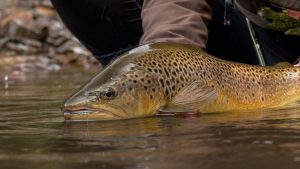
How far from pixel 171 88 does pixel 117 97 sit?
0.18m

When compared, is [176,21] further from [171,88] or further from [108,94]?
[108,94]

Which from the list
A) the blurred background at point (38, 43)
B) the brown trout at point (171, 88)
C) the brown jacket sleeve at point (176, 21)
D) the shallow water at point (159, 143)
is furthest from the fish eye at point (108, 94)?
the blurred background at point (38, 43)

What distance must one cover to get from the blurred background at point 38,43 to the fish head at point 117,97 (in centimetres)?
935

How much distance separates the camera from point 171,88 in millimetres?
2039

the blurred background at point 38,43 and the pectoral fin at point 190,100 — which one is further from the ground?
the blurred background at point 38,43

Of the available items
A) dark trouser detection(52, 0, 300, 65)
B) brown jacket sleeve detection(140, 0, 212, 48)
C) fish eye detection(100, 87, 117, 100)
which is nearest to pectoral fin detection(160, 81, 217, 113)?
fish eye detection(100, 87, 117, 100)

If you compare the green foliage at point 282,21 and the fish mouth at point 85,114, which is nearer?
the fish mouth at point 85,114

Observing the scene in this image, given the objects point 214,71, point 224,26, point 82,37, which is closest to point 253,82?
point 214,71

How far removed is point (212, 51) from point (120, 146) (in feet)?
5.66

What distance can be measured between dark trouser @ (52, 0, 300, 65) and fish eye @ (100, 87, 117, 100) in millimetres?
1128

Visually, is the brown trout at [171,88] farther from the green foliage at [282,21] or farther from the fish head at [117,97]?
the green foliage at [282,21]

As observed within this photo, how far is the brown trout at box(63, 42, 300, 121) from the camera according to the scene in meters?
1.97

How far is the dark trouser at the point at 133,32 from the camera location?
118 inches

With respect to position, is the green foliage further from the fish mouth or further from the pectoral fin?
the fish mouth
